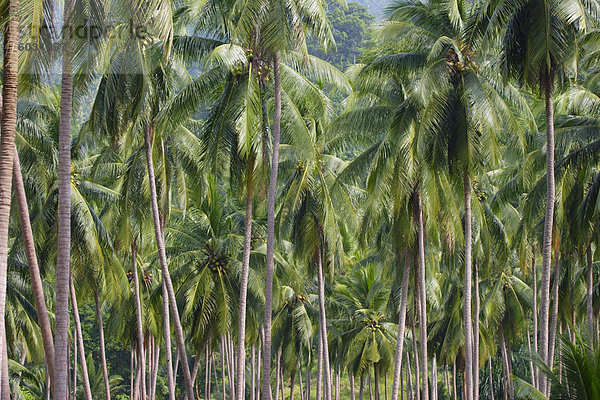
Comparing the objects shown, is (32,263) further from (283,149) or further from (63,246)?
(283,149)

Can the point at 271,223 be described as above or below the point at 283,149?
below

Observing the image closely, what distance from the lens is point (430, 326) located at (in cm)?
3400

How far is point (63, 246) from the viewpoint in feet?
39.7

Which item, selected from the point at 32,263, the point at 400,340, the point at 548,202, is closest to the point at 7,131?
the point at 32,263

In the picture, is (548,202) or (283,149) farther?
(283,149)

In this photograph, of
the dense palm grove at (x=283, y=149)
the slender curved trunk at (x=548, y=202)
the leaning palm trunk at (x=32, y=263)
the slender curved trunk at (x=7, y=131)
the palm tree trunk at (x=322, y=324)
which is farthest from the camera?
the palm tree trunk at (x=322, y=324)

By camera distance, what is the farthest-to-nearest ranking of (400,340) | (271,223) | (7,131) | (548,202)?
(400,340), (271,223), (548,202), (7,131)

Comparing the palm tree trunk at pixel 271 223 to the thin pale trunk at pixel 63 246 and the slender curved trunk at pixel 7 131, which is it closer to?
the thin pale trunk at pixel 63 246

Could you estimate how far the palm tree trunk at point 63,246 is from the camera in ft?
38.3

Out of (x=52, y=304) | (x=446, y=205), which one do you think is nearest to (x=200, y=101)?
(x=446, y=205)

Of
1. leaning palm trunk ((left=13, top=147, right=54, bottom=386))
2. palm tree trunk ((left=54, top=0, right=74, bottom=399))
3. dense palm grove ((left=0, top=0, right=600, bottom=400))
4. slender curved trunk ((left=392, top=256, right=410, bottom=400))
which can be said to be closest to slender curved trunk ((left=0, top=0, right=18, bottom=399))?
dense palm grove ((left=0, top=0, right=600, bottom=400))

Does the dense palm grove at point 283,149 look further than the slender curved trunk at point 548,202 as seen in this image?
No

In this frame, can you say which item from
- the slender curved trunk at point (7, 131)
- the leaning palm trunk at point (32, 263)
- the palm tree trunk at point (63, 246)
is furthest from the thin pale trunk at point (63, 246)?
the leaning palm trunk at point (32, 263)

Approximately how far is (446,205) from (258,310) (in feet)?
36.8
